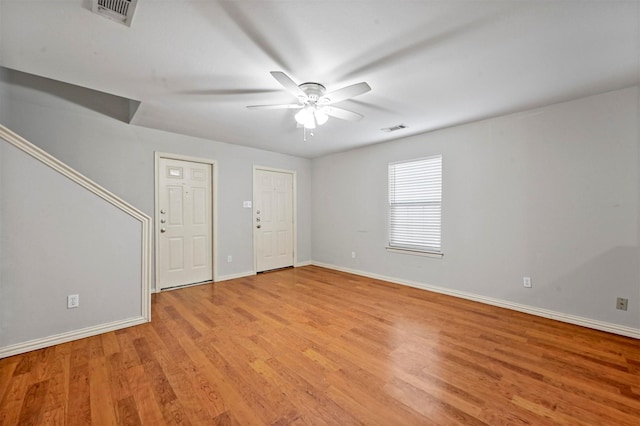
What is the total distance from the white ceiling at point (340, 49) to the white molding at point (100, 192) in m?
0.60

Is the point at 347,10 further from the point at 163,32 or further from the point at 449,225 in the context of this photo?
the point at 449,225

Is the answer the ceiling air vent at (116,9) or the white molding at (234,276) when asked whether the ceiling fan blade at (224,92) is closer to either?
the ceiling air vent at (116,9)

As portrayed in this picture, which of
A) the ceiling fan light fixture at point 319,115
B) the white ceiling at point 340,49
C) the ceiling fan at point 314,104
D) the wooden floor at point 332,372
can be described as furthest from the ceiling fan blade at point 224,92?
the wooden floor at point 332,372

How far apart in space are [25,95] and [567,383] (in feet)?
18.8

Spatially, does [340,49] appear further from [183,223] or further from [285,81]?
[183,223]

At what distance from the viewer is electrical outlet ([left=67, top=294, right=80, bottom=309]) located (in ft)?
8.23

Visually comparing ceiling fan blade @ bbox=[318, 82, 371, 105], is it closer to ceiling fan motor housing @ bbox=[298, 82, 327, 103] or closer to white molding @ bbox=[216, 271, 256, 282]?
ceiling fan motor housing @ bbox=[298, 82, 327, 103]

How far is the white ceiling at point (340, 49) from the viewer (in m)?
1.59

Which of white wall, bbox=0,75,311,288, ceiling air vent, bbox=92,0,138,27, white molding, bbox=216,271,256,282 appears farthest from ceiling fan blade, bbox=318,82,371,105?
white molding, bbox=216,271,256,282

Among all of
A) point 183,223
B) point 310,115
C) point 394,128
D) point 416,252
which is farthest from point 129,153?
point 416,252

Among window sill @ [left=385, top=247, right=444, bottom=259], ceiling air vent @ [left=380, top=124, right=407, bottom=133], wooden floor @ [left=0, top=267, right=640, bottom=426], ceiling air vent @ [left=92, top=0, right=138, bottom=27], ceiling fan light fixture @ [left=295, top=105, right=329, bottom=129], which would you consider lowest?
wooden floor @ [left=0, top=267, right=640, bottom=426]

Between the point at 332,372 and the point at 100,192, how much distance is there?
274 cm

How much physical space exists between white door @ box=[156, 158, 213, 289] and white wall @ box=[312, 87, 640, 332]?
318 centimetres

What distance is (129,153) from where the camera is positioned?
→ 377cm
